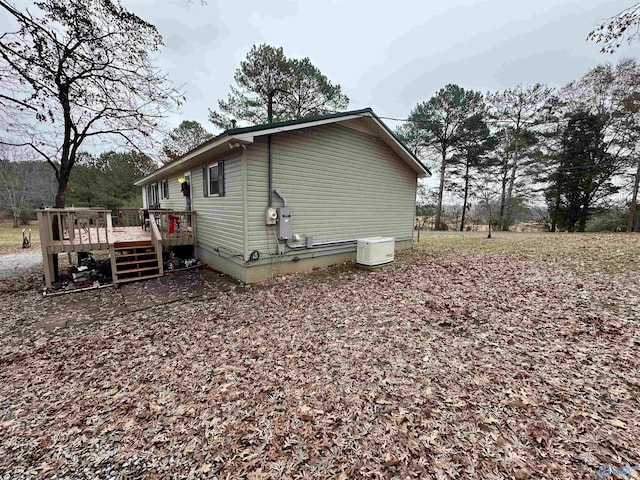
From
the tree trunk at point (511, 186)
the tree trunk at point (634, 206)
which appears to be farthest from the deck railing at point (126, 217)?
the tree trunk at point (634, 206)

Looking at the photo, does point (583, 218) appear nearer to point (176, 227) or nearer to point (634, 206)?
point (634, 206)

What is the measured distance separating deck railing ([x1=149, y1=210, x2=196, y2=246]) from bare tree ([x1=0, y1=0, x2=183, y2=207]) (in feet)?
10.5

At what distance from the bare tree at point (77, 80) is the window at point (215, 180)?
8.01 feet

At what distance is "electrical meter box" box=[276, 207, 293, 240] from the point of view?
6758mm

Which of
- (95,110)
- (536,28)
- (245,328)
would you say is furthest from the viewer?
(536,28)

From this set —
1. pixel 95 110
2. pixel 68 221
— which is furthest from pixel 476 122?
pixel 68 221

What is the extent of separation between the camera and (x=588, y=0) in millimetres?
6566

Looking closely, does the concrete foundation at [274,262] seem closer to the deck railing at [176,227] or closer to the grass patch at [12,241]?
the deck railing at [176,227]

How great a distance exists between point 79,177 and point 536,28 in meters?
30.1

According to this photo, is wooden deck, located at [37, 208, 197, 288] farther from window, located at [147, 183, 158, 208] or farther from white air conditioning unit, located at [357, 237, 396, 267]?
window, located at [147, 183, 158, 208]

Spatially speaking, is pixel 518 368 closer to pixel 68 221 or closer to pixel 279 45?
pixel 68 221

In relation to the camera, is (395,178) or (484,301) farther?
(395,178)

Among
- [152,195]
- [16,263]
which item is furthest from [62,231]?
[152,195]

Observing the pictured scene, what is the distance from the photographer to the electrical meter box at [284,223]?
6.76 metres
